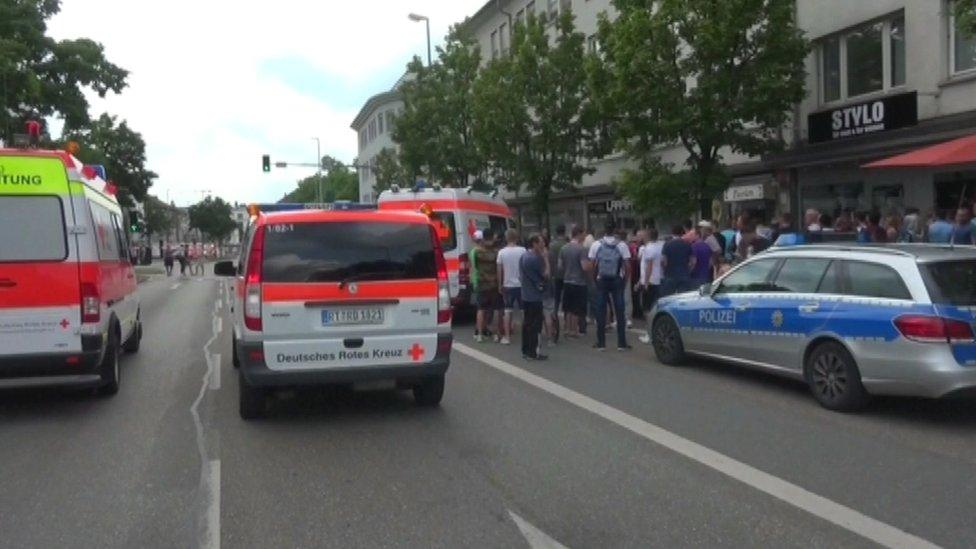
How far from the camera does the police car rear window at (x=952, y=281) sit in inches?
311

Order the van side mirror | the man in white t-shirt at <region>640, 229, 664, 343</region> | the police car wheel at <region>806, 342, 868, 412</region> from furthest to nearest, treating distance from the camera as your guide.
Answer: the man in white t-shirt at <region>640, 229, 664, 343</region>, the van side mirror, the police car wheel at <region>806, 342, 868, 412</region>

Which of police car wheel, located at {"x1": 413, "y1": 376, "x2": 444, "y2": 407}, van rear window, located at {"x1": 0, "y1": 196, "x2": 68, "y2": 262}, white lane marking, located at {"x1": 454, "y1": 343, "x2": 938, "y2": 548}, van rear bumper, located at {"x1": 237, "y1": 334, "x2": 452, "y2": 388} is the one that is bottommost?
white lane marking, located at {"x1": 454, "y1": 343, "x2": 938, "y2": 548}

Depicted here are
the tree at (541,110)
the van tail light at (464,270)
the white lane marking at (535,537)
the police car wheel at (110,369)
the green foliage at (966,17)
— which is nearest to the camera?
the white lane marking at (535,537)

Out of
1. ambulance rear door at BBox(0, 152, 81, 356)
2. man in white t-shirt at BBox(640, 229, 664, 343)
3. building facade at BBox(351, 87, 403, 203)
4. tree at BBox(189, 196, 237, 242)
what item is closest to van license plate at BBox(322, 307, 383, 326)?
ambulance rear door at BBox(0, 152, 81, 356)

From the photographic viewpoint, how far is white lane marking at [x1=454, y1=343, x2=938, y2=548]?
5117 mm

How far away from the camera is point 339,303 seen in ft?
26.2

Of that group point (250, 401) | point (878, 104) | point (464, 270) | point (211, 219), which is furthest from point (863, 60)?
point (211, 219)

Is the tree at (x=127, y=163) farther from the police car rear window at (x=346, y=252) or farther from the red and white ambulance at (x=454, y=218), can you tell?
the police car rear window at (x=346, y=252)

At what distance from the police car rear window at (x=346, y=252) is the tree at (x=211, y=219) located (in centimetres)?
11782

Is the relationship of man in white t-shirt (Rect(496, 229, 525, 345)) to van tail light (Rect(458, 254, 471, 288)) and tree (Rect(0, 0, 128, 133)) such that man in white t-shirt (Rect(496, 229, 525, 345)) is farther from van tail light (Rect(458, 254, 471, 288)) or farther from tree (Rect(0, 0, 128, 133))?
tree (Rect(0, 0, 128, 133))

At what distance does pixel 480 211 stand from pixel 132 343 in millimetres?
6889

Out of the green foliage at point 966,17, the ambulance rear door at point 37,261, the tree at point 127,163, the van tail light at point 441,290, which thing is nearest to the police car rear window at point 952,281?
the green foliage at point 966,17

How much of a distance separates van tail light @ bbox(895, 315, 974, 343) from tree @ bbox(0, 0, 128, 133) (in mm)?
31306

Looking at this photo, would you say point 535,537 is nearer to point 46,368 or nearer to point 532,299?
point 46,368
